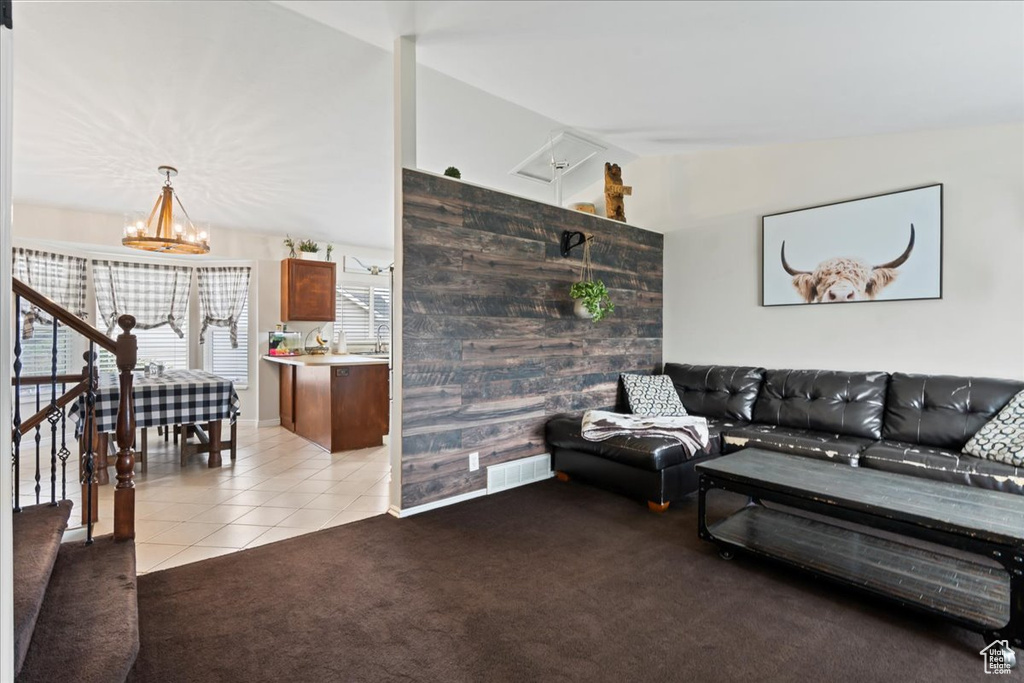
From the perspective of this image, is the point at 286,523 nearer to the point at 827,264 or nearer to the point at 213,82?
the point at 213,82

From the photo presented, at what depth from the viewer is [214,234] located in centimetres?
571

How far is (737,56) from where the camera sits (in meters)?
2.64

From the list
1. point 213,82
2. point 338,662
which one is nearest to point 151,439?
point 213,82

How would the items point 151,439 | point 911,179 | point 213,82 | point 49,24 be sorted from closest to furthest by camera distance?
point 49,24 < point 213,82 < point 911,179 < point 151,439

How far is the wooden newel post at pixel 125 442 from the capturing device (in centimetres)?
230

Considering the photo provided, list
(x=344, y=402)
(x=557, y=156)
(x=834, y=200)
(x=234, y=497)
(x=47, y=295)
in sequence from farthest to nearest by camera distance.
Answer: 1. (x=47, y=295)
2. (x=344, y=402)
3. (x=557, y=156)
4. (x=834, y=200)
5. (x=234, y=497)

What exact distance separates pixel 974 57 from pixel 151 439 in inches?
285

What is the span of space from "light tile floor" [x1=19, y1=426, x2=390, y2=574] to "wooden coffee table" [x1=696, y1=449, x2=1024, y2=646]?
7.32 ft

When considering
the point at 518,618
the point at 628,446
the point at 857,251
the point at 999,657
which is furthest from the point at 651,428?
the point at 857,251

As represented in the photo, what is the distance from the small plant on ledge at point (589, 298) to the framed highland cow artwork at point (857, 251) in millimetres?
1522

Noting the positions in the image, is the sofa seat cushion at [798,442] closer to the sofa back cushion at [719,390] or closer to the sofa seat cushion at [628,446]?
the sofa seat cushion at [628,446]

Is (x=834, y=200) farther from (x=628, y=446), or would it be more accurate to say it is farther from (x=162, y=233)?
(x=162, y=233)

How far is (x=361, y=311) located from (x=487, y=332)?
13.1 feet

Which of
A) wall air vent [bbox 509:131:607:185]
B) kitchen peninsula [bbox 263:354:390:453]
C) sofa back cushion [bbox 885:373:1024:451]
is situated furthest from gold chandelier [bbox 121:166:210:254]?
sofa back cushion [bbox 885:373:1024:451]
